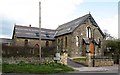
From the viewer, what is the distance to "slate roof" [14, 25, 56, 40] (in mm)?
49094

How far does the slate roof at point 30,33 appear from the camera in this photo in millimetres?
49094

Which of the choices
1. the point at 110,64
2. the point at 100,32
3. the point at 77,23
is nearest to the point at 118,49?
the point at 100,32

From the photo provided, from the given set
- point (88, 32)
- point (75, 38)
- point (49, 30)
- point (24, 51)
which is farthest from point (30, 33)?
point (24, 51)

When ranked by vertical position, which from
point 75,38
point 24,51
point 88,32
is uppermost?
point 88,32

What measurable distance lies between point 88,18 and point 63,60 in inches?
755

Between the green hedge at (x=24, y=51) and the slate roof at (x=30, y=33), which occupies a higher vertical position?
the slate roof at (x=30, y=33)

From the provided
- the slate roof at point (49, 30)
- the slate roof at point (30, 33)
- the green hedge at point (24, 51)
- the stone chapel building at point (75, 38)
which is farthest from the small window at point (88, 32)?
the green hedge at point (24, 51)

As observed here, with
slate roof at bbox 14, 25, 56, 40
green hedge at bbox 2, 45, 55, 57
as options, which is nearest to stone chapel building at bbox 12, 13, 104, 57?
slate roof at bbox 14, 25, 56, 40

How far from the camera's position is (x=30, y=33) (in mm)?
50812

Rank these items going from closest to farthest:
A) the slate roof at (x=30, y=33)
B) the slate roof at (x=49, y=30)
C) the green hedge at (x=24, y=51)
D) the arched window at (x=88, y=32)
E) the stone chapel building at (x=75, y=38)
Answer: the green hedge at (x=24, y=51), the stone chapel building at (x=75, y=38), the slate roof at (x=49, y=30), the arched window at (x=88, y=32), the slate roof at (x=30, y=33)

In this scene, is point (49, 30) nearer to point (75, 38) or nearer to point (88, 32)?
point (88, 32)

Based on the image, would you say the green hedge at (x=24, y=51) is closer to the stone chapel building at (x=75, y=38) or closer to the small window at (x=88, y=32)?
the stone chapel building at (x=75, y=38)

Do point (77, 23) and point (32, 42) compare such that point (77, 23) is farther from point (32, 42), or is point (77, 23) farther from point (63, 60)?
point (63, 60)

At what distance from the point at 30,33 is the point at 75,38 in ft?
35.9
